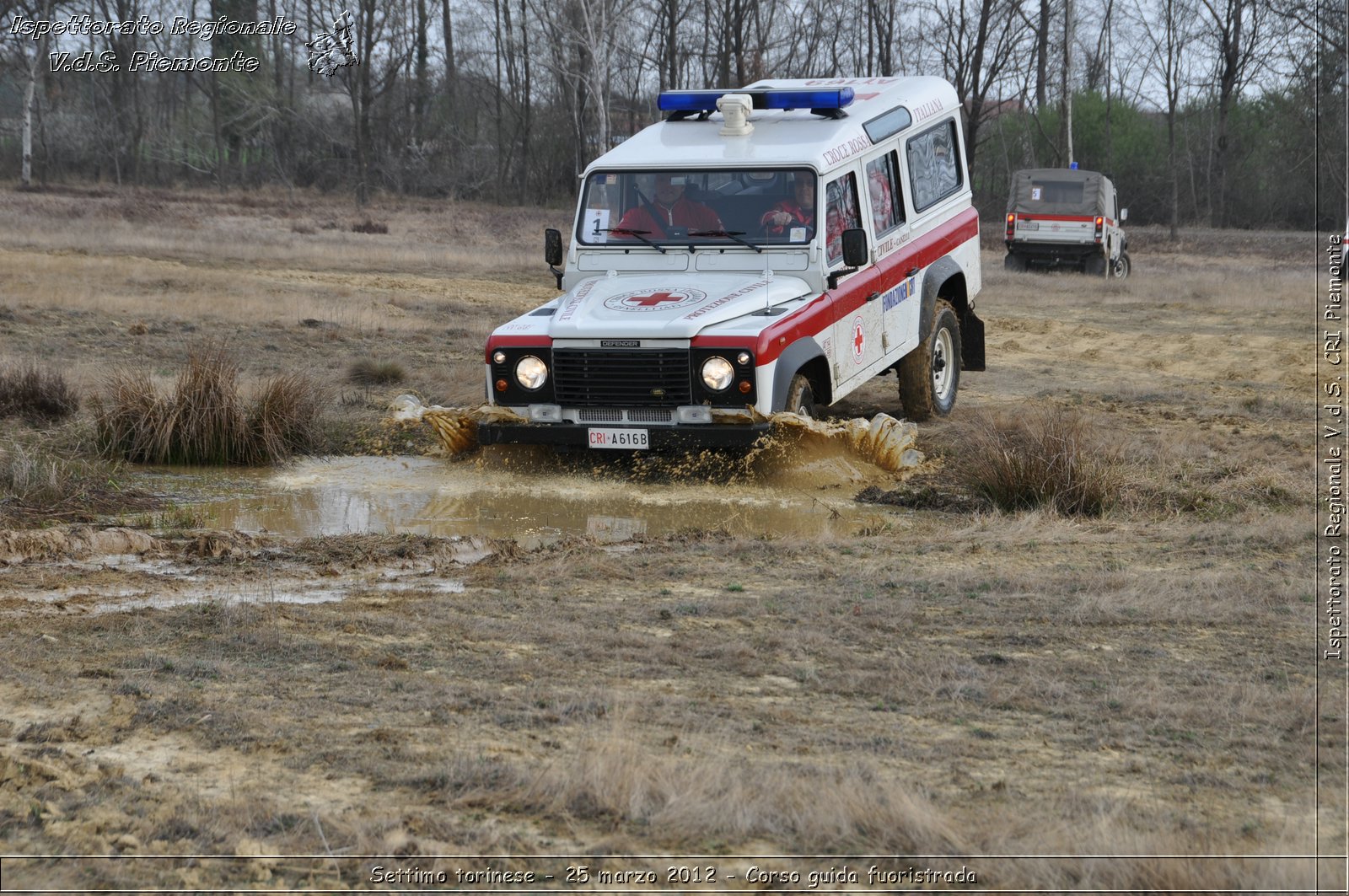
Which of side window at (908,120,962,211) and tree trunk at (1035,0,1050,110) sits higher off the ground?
tree trunk at (1035,0,1050,110)

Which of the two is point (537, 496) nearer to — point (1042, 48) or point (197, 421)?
point (197, 421)

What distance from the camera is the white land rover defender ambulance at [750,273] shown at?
897 cm

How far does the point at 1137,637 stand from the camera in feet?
17.7

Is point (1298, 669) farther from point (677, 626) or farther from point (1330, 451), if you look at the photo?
point (1330, 451)

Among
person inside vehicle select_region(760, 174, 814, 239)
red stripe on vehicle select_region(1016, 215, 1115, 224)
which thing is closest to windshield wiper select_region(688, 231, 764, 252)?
person inside vehicle select_region(760, 174, 814, 239)

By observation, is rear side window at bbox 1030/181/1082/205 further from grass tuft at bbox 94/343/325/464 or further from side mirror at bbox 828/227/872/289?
grass tuft at bbox 94/343/325/464

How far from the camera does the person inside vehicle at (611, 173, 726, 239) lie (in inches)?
397

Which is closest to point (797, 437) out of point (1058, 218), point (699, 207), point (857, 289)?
point (857, 289)

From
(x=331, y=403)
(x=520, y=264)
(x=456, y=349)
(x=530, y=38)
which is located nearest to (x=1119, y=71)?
(x=530, y=38)

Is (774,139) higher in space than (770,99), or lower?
lower

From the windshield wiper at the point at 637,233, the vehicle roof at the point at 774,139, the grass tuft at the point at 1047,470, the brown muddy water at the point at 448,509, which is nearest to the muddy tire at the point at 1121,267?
the vehicle roof at the point at 774,139

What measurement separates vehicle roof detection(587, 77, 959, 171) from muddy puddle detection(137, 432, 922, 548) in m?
2.17

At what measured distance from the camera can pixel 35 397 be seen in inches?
427

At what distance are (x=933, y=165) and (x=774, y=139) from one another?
195 centimetres
